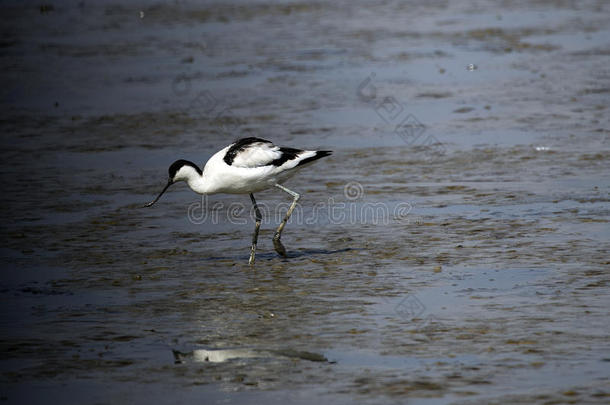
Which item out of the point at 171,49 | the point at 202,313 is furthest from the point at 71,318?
the point at 171,49

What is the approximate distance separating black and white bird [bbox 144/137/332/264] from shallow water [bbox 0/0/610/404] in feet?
2.10

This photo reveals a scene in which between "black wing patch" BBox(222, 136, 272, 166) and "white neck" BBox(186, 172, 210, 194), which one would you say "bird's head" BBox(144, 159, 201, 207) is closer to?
"white neck" BBox(186, 172, 210, 194)

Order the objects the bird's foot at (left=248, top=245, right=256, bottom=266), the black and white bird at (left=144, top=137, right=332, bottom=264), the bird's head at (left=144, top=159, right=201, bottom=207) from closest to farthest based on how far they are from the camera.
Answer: the bird's foot at (left=248, top=245, right=256, bottom=266) → the black and white bird at (left=144, top=137, right=332, bottom=264) → the bird's head at (left=144, top=159, right=201, bottom=207)

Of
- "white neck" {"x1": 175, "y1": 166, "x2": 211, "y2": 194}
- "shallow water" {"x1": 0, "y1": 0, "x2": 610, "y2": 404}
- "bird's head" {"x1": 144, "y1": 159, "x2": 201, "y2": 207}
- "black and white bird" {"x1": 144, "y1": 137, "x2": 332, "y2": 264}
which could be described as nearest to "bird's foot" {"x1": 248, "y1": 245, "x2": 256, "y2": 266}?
"black and white bird" {"x1": 144, "y1": 137, "x2": 332, "y2": 264}

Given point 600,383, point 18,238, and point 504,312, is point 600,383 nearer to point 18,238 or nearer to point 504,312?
point 504,312

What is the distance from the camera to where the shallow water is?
6672mm

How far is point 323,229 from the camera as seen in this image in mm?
10727

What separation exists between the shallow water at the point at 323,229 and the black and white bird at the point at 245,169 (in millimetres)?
639

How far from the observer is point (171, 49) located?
23562 mm

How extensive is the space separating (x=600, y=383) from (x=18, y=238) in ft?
20.8

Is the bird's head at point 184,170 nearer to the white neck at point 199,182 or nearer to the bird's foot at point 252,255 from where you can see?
the white neck at point 199,182

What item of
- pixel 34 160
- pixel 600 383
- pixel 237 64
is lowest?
pixel 600 383

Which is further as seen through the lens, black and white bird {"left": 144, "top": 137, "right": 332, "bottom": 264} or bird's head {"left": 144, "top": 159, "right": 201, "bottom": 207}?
bird's head {"left": 144, "top": 159, "right": 201, "bottom": 207}

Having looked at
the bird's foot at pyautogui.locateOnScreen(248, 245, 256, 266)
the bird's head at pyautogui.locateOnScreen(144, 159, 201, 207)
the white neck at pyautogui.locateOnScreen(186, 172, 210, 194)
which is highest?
the bird's head at pyautogui.locateOnScreen(144, 159, 201, 207)
